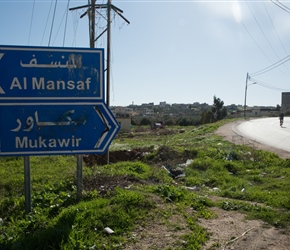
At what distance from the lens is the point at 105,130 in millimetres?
4105

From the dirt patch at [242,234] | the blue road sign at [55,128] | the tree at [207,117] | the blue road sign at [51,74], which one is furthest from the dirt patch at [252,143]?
the tree at [207,117]

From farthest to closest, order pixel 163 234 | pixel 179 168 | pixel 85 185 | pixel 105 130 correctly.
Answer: pixel 179 168 → pixel 85 185 → pixel 105 130 → pixel 163 234

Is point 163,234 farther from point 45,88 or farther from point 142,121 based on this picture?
point 142,121

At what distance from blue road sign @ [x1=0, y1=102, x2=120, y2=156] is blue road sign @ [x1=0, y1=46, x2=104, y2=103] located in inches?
5.0

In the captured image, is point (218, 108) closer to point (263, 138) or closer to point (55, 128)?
point (263, 138)

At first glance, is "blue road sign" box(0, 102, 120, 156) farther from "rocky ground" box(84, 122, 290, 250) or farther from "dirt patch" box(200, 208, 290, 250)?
"dirt patch" box(200, 208, 290, 250)

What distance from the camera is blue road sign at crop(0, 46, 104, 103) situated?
3.73 metres

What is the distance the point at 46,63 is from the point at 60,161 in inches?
263

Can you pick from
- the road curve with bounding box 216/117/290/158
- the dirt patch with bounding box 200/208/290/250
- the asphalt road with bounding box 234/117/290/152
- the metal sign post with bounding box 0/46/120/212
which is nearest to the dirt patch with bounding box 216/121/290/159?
the road curve with bounding box 216/117/290/158

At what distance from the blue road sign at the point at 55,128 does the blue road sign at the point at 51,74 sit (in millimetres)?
128

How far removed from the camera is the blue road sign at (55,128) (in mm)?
3791

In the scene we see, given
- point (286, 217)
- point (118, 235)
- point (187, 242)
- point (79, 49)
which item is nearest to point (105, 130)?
point (79, 49)

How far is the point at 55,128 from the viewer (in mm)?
3920

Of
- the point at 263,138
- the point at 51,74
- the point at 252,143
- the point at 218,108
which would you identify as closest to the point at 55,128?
the point at 51,74
